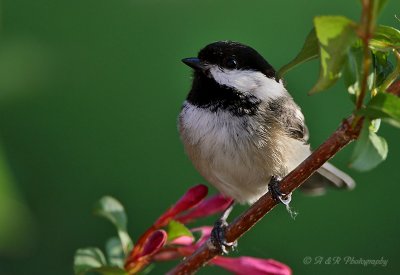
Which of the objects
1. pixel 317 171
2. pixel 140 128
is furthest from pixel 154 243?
pixel 140 128

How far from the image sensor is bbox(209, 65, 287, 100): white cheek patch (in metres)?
2.31

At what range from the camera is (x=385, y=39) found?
1.29m

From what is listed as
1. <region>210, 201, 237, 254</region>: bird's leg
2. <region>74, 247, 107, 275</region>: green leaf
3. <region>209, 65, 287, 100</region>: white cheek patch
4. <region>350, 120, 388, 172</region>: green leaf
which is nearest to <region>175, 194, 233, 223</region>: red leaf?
<region>210, 201, 237, 254</region>: bird's leg

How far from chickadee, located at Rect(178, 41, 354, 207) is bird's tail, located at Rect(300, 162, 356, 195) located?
16 cm

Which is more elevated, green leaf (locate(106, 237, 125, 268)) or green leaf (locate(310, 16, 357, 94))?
green leaf (locate(310, 16, 357, 94))

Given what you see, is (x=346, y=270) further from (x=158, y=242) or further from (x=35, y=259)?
(x=158, y=242)

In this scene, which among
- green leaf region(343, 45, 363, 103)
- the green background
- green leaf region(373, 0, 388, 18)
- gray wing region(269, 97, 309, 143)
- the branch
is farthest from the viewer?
the green background

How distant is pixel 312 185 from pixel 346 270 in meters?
0.69

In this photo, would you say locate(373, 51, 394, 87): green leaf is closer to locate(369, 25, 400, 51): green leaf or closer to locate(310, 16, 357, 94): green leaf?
locate(369, 25, 400, 51): green leaf

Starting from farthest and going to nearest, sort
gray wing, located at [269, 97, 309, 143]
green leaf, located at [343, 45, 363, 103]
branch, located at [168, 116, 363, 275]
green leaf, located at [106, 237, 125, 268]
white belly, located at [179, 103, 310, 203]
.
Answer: gray wing, located at [269, 97, 309, 143] < white belly, located at [179, 103, 310, 203] < green leaf, located at [106, 237, 125, 268] < branch, located at [168, 116, 363, 275] < green leaf, located at [343, 45, 363, 103]

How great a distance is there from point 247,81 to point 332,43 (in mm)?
1220

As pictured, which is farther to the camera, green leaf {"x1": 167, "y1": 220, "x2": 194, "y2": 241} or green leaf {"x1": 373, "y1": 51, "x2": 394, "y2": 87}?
green leaf {"x1": 167, "y1": 220, "x2": 194, "y2": 241}

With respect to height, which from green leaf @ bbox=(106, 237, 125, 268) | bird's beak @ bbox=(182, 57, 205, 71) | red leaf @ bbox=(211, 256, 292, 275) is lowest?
red leaf @ bbox=(211, 256, 292, 275)

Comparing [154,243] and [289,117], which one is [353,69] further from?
[289,117]
